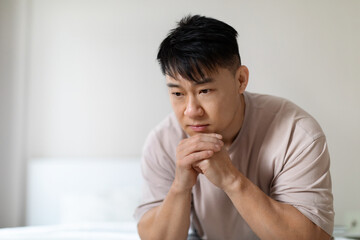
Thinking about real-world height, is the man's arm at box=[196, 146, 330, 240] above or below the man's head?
below

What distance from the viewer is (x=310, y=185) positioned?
4.05ft

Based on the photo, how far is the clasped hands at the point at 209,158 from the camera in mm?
1199

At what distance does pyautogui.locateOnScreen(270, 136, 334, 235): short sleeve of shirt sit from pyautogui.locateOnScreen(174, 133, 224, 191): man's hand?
0.80 ft

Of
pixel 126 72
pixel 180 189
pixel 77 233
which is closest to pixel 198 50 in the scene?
pixel 180 189

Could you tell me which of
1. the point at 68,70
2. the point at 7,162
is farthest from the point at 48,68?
the point at 7,162

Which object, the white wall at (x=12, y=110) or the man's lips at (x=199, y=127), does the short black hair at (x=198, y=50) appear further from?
the white wall at (x=12, y=110)

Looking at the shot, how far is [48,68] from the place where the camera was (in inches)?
110

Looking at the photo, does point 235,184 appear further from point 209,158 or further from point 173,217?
point 173,217

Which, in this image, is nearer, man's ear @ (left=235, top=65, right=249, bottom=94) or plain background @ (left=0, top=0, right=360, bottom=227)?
man's ear @ (left=235, top=65, right=249, bottom=94)

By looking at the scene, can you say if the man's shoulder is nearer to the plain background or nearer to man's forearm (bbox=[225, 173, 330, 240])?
man's forearm (bbox=[225, 173, 330, 240])

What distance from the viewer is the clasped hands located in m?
1.20

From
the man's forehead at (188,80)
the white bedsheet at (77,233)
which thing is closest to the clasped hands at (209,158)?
the man's forehead at (188,80)

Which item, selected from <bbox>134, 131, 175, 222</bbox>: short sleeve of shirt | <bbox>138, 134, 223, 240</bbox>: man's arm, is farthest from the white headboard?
<bbox>138, 134, 223, 240</bbox>: man's arm

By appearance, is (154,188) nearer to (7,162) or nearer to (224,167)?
(224,167)
